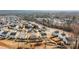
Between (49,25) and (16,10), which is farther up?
(16,10)

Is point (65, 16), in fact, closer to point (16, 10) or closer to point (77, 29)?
point (77, 29)

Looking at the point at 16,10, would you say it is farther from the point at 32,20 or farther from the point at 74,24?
the point at 74,24

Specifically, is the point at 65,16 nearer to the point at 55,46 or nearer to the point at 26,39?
the point at 55,46
